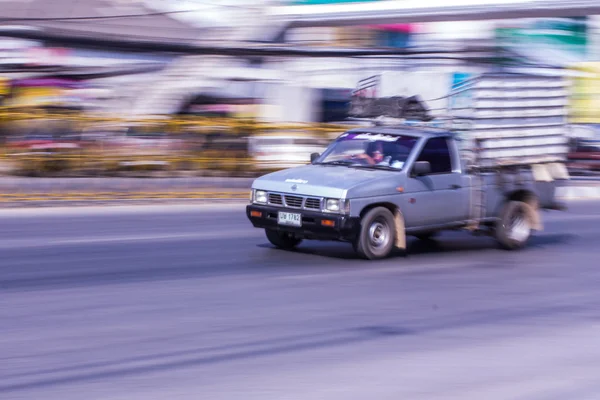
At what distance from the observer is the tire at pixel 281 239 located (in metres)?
11.5

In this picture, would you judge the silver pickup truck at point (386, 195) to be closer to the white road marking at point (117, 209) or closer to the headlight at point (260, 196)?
the headlight at point (260, 196)

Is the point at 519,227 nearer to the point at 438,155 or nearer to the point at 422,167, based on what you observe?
the point at 438,155

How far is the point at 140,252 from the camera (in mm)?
11000

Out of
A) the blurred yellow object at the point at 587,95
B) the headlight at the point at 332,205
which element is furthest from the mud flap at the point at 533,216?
the blurred yellow object at the point at 587,95

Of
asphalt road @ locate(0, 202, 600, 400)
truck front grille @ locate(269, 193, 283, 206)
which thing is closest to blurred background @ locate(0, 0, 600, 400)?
asphalt road @ locate(0, 202, 600, 400)

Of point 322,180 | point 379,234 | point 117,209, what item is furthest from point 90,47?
point 379,234

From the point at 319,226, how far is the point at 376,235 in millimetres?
767

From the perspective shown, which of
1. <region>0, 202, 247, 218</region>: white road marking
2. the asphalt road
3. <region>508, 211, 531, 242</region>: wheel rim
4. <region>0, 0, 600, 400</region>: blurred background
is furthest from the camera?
<region>0, 202, 247, 218</region>: white road marking

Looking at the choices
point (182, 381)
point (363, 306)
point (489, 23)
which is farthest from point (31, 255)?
point (489, 23)

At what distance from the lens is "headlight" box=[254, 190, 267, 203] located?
11.0 m

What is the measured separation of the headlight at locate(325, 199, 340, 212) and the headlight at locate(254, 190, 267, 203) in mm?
934

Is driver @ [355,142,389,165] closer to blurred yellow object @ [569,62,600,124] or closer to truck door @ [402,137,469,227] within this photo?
truck door @ [402,137,469,227]

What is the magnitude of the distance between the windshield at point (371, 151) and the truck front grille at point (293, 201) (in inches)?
41.0

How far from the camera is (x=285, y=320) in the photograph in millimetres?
7441
